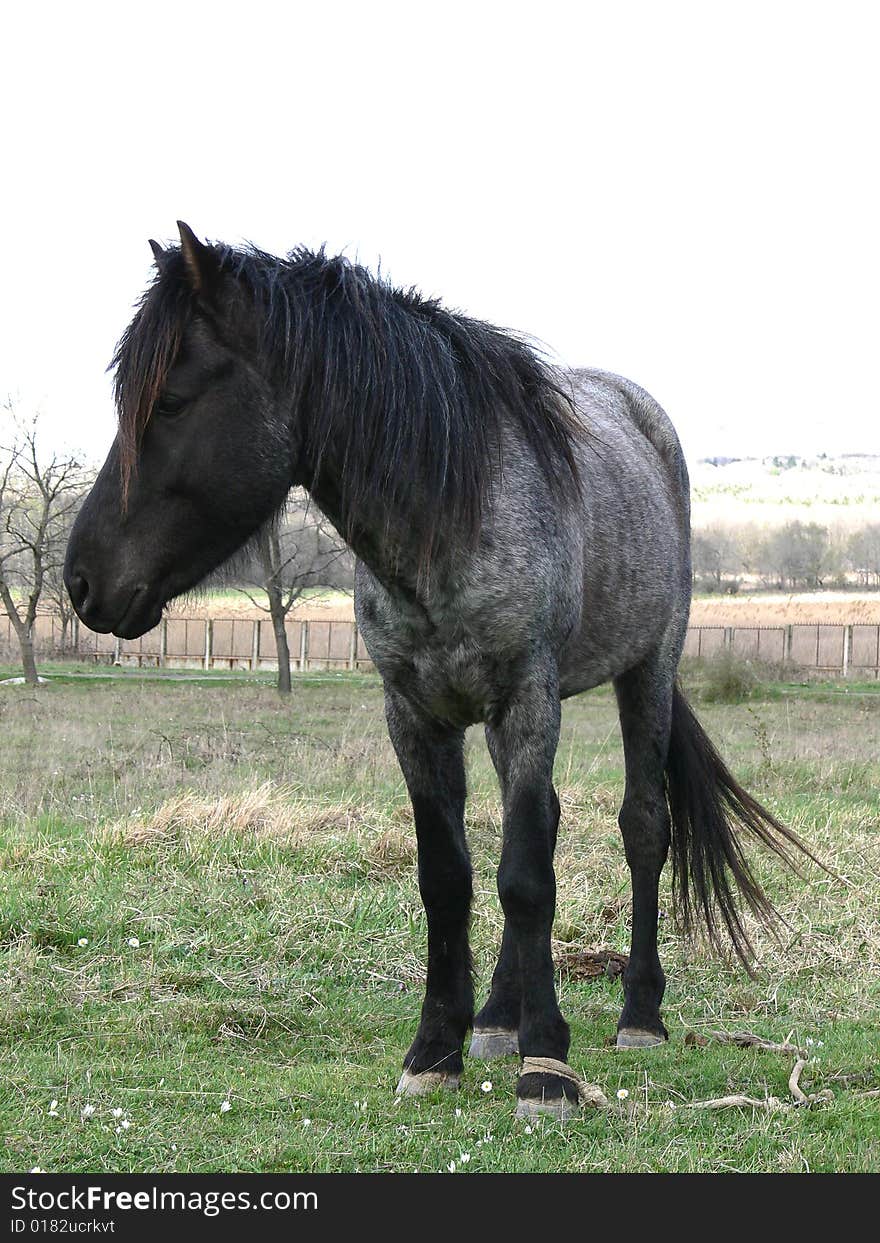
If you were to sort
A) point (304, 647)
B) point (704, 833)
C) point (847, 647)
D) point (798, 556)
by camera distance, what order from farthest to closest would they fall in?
point (798, 556)
point (304, 647)
point (847, 647)
point (704, 833)

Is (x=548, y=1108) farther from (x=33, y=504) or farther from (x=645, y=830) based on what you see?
(x=33, y=504)

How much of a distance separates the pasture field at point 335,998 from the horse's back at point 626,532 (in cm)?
169

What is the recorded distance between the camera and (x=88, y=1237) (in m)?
3.23

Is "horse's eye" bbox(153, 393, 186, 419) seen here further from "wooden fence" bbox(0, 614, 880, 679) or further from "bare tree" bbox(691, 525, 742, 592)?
"bare tree" bbox(691, 525, 742, 592)

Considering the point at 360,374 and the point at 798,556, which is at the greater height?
the point at 798,556

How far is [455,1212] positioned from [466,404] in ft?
8.57

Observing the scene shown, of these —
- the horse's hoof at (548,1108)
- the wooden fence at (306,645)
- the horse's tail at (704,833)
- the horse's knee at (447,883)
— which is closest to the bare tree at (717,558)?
the wooden fence at (306,645)

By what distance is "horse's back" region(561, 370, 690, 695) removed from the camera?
5.08 metres

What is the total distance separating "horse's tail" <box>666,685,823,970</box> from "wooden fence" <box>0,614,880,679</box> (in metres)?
39.9

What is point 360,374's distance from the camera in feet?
13.4

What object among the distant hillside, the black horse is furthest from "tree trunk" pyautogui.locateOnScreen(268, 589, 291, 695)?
the distant hillside

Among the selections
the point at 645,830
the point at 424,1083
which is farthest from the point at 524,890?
the point at 645,830

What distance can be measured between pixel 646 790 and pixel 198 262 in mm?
3302

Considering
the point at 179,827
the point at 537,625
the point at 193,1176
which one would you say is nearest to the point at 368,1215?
the point at 193,1176
